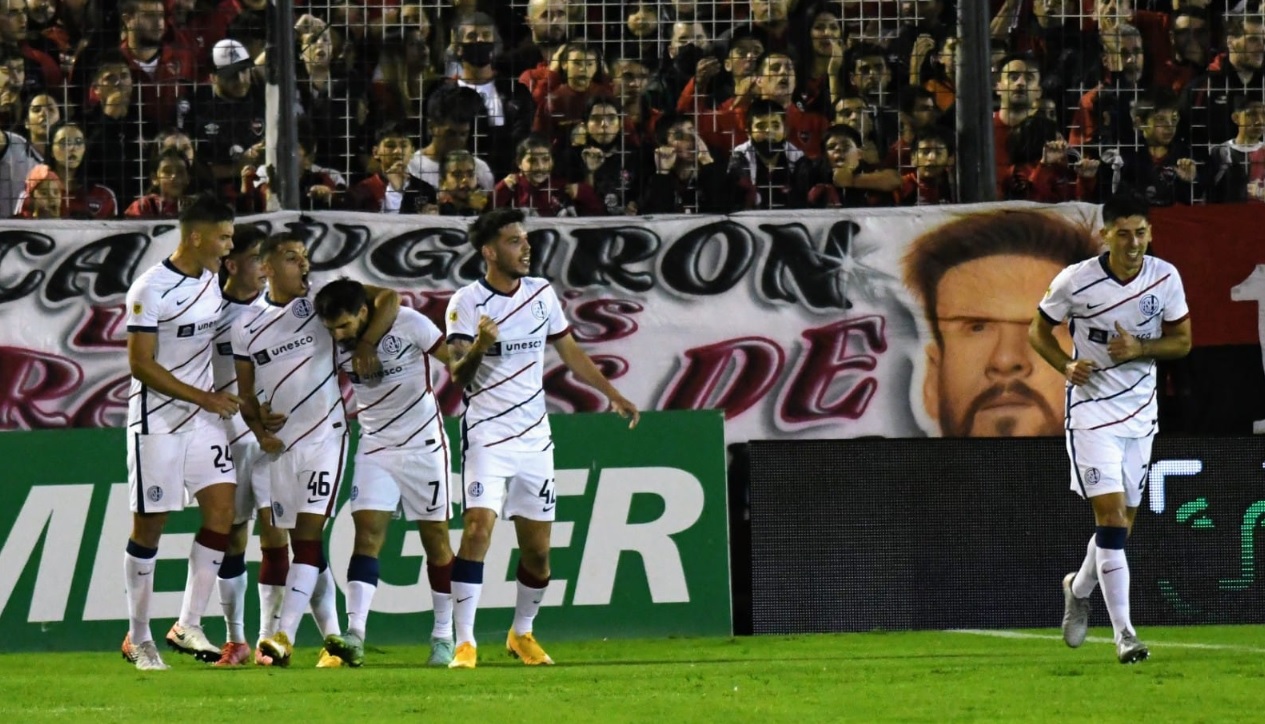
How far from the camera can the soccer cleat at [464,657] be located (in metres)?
8.54

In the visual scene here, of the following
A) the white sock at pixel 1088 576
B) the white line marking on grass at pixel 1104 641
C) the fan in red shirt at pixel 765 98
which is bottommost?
the white line marking on grass at pixel 1104 641

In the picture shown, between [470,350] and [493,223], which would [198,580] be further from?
[493,223]

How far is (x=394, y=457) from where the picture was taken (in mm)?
8758

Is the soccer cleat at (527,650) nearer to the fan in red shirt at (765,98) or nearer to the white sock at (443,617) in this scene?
the white sock at (443,617)

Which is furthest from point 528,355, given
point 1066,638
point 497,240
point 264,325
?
point 1066,638

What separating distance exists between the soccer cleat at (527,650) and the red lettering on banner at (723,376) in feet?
8.84

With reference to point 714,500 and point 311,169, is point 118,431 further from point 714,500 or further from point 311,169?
point 714,500

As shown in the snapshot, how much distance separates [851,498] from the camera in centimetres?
1072

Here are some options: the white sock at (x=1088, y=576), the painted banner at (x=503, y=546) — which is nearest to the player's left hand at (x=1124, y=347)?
the white sock at (x=1088, y=576)

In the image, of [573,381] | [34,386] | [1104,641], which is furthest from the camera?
[573,381]

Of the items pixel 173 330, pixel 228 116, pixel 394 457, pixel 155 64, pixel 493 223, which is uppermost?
pixel 155 64

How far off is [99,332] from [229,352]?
236 centimetres

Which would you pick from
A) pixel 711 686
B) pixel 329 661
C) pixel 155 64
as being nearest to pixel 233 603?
pixel 329 661

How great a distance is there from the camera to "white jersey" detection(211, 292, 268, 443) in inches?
354
